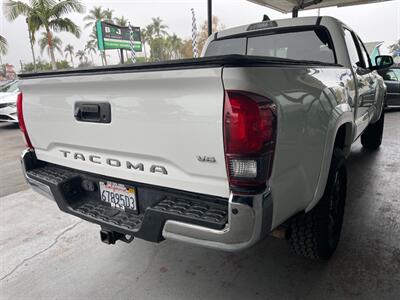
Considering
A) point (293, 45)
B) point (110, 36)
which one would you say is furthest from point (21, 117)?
point (110, 36)

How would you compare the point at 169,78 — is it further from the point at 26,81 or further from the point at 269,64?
the point at 26,81

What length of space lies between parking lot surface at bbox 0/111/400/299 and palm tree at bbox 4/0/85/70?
1398 cm

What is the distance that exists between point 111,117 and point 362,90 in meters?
2.63

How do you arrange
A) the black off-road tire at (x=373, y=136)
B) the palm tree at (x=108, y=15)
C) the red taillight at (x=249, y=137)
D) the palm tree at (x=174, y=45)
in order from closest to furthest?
the red taillight at (x=249, y=137) → the black off-road tire at (x=373, y=136) → the palm tree at (x=108, y=15) → the palm tree at (x=174, y=45)

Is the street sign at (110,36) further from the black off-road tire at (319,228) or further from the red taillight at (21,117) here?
the black off-road tire at (319,228)

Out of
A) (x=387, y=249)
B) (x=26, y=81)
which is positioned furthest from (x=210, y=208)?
(x=387, y=249)

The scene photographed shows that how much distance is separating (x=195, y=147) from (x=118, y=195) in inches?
28.2

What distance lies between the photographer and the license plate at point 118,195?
1954 mm

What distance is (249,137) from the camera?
1.45m

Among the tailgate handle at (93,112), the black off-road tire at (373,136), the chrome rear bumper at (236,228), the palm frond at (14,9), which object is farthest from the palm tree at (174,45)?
the chrome rear bumper at (236,228)

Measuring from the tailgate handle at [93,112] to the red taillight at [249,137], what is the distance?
30.7 inches

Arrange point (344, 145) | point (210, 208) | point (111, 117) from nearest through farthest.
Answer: point (210, 208) < point (111, 117) < point (344, 145)

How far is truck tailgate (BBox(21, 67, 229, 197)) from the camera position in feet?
5.01

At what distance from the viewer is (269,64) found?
155 centimetres
